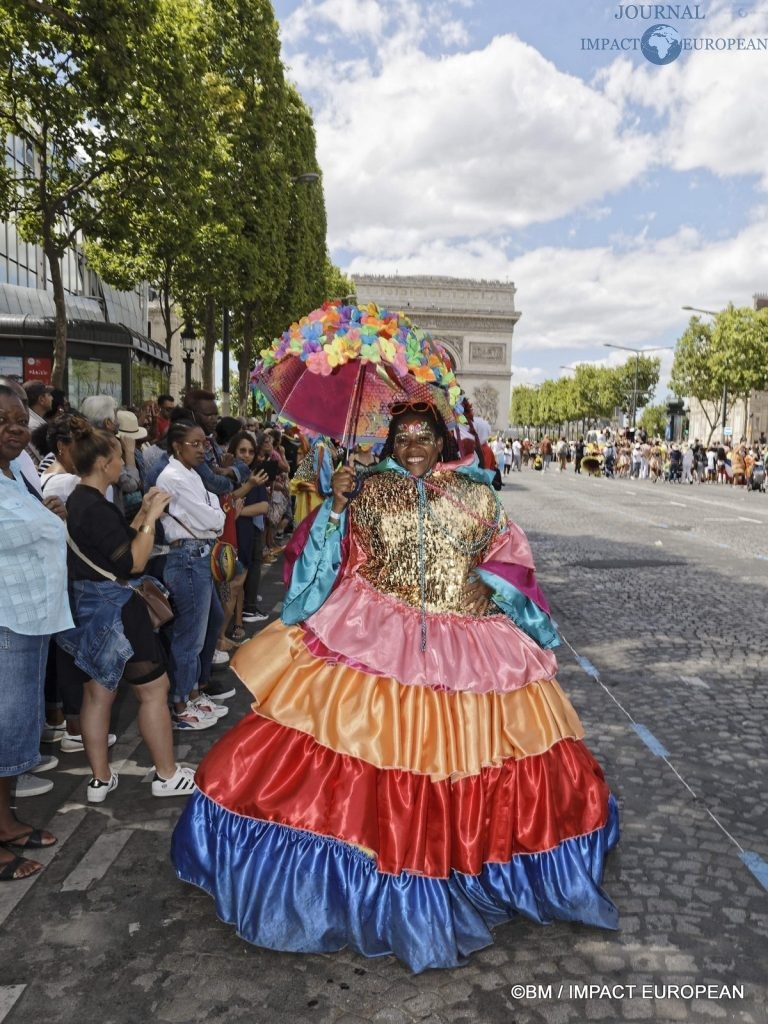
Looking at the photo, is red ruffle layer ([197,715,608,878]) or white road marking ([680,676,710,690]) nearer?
red ruffle layer ([197,715,608,878])

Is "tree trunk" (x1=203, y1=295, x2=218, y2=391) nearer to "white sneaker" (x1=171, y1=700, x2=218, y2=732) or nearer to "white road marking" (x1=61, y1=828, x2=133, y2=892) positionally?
"white sneaker" (x1=171, y1=700, x2=218, y2=732)

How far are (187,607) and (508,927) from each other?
2.67 metres

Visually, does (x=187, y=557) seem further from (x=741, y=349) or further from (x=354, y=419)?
(x=741, y=349)

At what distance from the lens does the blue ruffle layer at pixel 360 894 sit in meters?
2.80

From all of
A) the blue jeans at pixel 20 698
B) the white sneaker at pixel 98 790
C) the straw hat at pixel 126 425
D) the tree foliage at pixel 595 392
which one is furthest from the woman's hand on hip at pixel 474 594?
the tree foliage at pixel 595 392

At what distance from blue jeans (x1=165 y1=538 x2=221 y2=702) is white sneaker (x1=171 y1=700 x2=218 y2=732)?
90 millimetres

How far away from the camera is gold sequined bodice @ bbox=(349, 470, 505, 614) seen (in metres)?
3.27

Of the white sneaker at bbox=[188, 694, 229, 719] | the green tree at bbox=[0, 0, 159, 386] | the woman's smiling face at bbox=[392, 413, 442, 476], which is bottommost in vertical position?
the white sneaker at bbox=[188, 694, 229, 719]

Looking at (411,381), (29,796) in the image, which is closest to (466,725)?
(411,381)

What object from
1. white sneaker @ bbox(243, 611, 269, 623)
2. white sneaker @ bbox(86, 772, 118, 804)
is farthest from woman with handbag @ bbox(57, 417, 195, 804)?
white sneaker @ bbox(243, 611, 269, 623)

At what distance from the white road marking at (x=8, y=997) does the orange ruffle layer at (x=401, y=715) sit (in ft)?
3.69

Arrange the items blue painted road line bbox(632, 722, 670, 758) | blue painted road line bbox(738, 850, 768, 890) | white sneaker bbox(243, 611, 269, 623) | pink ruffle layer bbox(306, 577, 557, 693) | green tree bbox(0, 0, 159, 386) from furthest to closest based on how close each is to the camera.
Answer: green tree bbox(0, 0, 159, 386), white sneaker bbox(243, 611, 269, 623), blue painted road line bbox(632, 722, 670, 758), blue painted road line bbox(738, 850, 768, 890), pink ruffle layer bbox(306, 577, 557, 693)

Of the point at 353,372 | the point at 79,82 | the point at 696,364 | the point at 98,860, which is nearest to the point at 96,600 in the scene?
the point at 98,860

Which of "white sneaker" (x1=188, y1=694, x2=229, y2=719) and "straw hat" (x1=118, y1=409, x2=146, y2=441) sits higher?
"straw hat" (x1=118, y1=409, x2=146, y2=441)
